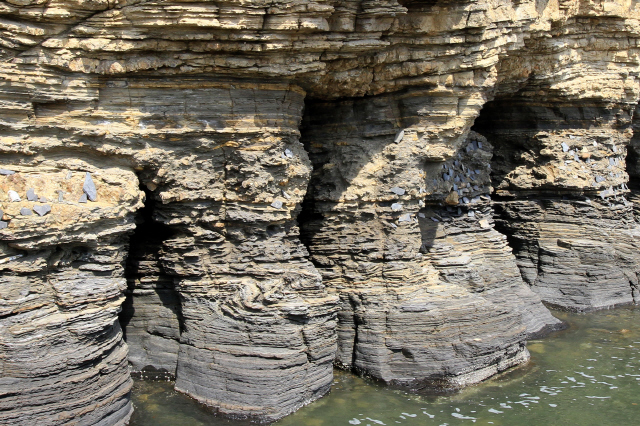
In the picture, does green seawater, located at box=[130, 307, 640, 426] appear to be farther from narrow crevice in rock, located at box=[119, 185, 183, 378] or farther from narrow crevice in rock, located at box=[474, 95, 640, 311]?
narrow crevice in rock, located at box=[474, 95, 640, 311]

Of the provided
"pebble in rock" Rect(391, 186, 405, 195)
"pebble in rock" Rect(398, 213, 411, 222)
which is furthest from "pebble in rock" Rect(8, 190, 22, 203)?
"pebble in rock" Rect(398, 213, 411, 222)

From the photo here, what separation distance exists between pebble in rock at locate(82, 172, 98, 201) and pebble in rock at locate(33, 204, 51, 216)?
17.5 inches

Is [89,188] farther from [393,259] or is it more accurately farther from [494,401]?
[494,401]

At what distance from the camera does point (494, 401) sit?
24.1 feet

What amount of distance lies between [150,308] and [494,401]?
4.24 meters

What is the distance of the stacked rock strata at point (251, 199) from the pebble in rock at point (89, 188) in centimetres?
2

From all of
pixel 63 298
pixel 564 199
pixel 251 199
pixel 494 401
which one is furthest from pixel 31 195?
pixel 564 199

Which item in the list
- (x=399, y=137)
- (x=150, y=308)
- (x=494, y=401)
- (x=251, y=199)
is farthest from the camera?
(x=399, y=137)

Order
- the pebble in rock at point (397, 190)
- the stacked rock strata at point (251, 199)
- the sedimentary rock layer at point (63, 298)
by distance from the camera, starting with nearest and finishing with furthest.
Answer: the sedimentary rock layer at point (63, 298)
the stacked rock strata at point (251, 199)
the pebble in rock at point (397, 190)

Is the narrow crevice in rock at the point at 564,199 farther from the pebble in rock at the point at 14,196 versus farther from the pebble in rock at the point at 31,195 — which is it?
the pebble in rock at the point at 14,196

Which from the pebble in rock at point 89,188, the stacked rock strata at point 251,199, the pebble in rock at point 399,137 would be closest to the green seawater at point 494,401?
the stacked rock strata at point 251,199

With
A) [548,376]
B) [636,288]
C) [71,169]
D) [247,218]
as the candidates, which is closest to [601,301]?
[636,288]

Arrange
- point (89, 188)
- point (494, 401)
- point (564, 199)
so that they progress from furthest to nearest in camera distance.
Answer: point (564, 199)
point (494, 401)
point (89, 188)

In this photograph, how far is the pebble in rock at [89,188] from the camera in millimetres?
6141
